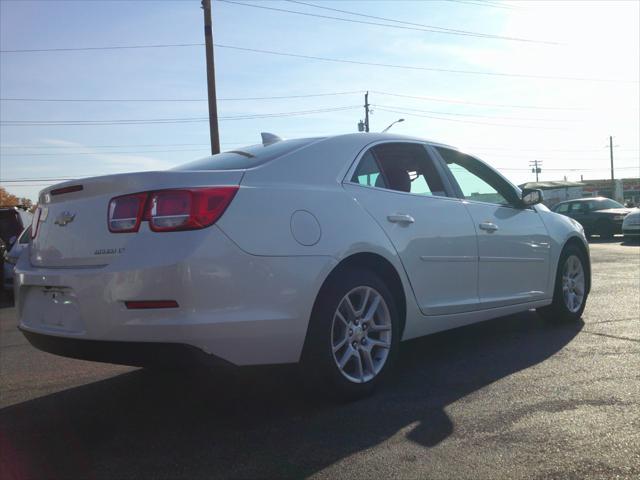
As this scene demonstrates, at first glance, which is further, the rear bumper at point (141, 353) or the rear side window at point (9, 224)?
the rear side window at point (9, 224)

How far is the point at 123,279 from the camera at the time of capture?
303cm

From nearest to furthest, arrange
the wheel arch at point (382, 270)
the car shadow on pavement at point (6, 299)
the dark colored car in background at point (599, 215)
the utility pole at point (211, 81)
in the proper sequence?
the wheel arch at point (382, 270), the car shadow on pavement at point (6, 299), the utility pole at point (211, 81), the dark colored car in background at point (599, 215)

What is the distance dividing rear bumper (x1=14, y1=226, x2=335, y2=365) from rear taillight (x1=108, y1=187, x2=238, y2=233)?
0.21ft

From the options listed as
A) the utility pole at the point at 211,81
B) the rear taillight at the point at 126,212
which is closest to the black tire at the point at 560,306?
the rear taillight at the point at 126,212

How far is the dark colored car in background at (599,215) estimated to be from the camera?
69.2 ft

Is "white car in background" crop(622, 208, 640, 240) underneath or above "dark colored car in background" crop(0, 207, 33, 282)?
underneath

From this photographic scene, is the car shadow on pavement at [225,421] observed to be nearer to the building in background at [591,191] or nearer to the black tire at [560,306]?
the black tire at [560,306]

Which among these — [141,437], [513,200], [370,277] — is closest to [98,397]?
[141,437]

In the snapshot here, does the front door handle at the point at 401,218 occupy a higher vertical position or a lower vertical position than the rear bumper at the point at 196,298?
higher

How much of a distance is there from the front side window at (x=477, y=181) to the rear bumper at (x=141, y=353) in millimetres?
2680

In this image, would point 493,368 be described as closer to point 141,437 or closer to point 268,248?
point 268,248

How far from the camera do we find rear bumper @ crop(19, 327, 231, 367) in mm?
3014

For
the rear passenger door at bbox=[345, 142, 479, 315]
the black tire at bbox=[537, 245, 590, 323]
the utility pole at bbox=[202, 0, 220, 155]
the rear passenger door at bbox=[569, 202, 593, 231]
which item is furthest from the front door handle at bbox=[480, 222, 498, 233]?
the rear passenger door at bbox=[569, 202, 593, 231]

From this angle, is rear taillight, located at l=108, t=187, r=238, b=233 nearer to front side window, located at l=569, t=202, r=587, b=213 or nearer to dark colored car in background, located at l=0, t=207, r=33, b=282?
dark colored car in background, located at l=0, t=207, r=33, b=282
